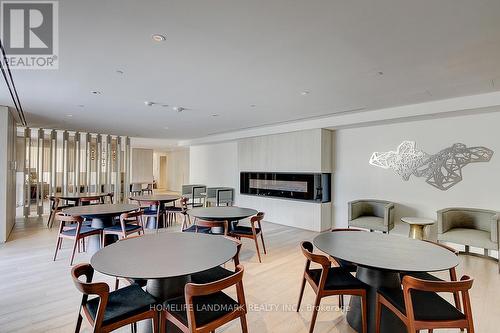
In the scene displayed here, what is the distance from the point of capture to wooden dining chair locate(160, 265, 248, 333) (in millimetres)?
1624

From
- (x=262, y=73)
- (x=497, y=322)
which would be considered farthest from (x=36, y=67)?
(x=497, y=322)

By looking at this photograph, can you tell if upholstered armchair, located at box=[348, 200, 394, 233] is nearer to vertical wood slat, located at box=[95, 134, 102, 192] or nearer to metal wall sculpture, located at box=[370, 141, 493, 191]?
metal wall sculpture, located at box=[370, 141, 493, 191]

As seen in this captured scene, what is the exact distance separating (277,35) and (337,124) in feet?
12.3

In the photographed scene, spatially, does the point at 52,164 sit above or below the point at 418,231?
above

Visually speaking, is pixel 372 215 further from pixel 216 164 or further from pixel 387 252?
pixel 216 164

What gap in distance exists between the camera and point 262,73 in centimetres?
332

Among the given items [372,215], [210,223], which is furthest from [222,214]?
[372,215]

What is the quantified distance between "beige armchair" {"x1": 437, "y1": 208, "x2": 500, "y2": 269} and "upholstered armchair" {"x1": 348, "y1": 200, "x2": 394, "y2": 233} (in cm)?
79

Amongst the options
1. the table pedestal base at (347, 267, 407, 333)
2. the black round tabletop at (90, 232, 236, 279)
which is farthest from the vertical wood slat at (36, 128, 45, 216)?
the table pedestal base at (347, 267, 407, 333)

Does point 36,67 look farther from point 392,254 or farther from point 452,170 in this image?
point 452,170

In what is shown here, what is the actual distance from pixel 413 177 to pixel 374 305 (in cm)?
374

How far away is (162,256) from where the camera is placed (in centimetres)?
209

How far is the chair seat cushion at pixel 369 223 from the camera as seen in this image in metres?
4.80

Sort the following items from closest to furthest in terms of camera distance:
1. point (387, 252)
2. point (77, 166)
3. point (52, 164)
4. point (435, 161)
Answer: point (387, 252) → point (435, 161) → point (52, 164) → point (77, 166)
